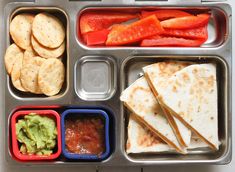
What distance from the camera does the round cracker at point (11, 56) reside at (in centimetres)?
149

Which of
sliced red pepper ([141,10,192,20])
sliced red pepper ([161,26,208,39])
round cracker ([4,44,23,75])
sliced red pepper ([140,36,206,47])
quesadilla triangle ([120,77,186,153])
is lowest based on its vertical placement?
quesadilla triangle ([120,77,186,153])

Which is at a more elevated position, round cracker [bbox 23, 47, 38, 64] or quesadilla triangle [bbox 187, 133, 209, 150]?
round cracker [bbox 23, 47, 38, 64]

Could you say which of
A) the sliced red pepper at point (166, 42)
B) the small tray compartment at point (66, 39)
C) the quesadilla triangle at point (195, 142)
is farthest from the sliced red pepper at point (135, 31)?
the quesadilla triangle at point (195, 142)

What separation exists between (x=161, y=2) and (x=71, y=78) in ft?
1.24

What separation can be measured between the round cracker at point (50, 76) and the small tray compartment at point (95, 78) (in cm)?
7

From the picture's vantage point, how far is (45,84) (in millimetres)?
1483

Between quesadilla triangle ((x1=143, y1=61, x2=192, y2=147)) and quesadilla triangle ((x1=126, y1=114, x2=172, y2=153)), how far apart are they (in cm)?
7

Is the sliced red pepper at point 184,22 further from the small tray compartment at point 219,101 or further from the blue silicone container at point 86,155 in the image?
the blue silicone container at point 86,155

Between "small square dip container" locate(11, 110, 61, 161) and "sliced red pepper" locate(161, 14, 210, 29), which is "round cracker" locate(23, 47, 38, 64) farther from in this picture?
"sliced red pepper" locate(161, 14, 210, 29)

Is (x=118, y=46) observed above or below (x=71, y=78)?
above

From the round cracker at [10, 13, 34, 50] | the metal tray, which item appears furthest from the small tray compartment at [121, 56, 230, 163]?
the round cracker at [10, 13, 34, 50]

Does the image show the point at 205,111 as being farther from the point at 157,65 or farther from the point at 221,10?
the point at 221,10

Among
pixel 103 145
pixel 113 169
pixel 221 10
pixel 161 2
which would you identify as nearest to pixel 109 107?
pixel 103 145

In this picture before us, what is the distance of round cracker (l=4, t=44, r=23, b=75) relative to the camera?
4.88 feet
